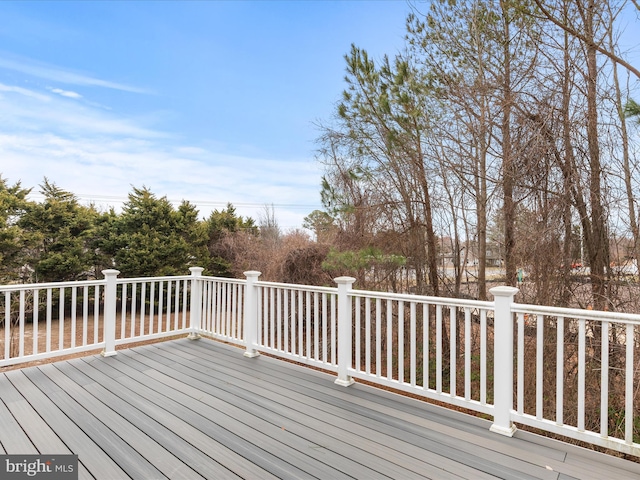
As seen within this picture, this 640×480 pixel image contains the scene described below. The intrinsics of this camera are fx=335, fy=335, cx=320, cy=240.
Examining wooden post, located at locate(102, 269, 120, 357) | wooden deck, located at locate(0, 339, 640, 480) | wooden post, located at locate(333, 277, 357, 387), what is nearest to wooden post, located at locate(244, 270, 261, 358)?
wooden deck, located at locate(0, 339, 640, 480)

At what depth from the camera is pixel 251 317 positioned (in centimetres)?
392

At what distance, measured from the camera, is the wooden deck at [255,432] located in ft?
5.92

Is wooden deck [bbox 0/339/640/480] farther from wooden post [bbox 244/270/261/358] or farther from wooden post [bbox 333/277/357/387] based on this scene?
wooden post [bbox 244/270/261/358]

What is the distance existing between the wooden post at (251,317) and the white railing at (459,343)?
0.01 metres

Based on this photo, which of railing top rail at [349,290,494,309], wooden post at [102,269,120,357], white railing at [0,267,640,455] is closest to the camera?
white railing at [0,267,640,455]

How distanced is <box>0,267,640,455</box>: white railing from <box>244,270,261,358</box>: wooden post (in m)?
0.01

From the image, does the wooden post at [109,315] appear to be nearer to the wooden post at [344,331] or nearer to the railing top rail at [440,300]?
the wooden post at [344,331]

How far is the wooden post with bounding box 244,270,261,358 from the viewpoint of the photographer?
389 centimetres

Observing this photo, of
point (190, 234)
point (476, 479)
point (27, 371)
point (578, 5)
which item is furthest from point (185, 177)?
point (476, 479)

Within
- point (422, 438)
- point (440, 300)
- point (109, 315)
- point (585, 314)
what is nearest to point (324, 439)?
point (422, 438)

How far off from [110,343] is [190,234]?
6.58 metres

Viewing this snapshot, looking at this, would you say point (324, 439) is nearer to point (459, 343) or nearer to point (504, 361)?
point (504, 361)

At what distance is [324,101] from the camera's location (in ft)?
19.9

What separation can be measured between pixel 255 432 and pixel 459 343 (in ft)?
13.4
